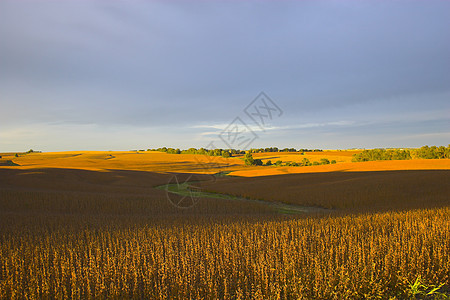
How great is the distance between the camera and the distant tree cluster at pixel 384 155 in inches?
2808

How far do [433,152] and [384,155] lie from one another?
11689 mm

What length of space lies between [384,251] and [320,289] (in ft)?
9.88

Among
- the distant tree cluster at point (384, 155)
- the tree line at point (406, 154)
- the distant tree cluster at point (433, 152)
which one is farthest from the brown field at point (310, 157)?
the distant tree cluster at point (433, 152)

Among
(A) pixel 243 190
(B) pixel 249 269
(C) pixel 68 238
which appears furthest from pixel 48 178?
(B) pixel 249 269

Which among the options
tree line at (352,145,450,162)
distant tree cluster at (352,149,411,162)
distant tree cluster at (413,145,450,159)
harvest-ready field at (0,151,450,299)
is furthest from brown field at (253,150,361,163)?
harvest-ready field at (0,151,450,299)

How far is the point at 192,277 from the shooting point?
5230mm

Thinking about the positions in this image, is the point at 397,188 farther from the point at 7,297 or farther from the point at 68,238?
the point at 7,297

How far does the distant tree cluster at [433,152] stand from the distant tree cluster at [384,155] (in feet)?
9.24

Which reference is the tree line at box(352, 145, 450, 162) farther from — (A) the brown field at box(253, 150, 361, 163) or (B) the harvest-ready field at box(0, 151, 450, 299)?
(B) the harvest-ready field at box(0, 151, 450, 299)

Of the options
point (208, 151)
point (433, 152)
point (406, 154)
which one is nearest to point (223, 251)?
point (433, 152)

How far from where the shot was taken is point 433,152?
64.8 meters

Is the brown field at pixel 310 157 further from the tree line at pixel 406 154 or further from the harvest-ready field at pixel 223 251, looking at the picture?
the harvest-ready field at pixel 223 251

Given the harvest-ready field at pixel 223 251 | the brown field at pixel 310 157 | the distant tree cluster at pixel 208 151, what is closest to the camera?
the harvest-ready field at pixel 223 251

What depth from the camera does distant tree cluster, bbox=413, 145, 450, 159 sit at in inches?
2468
